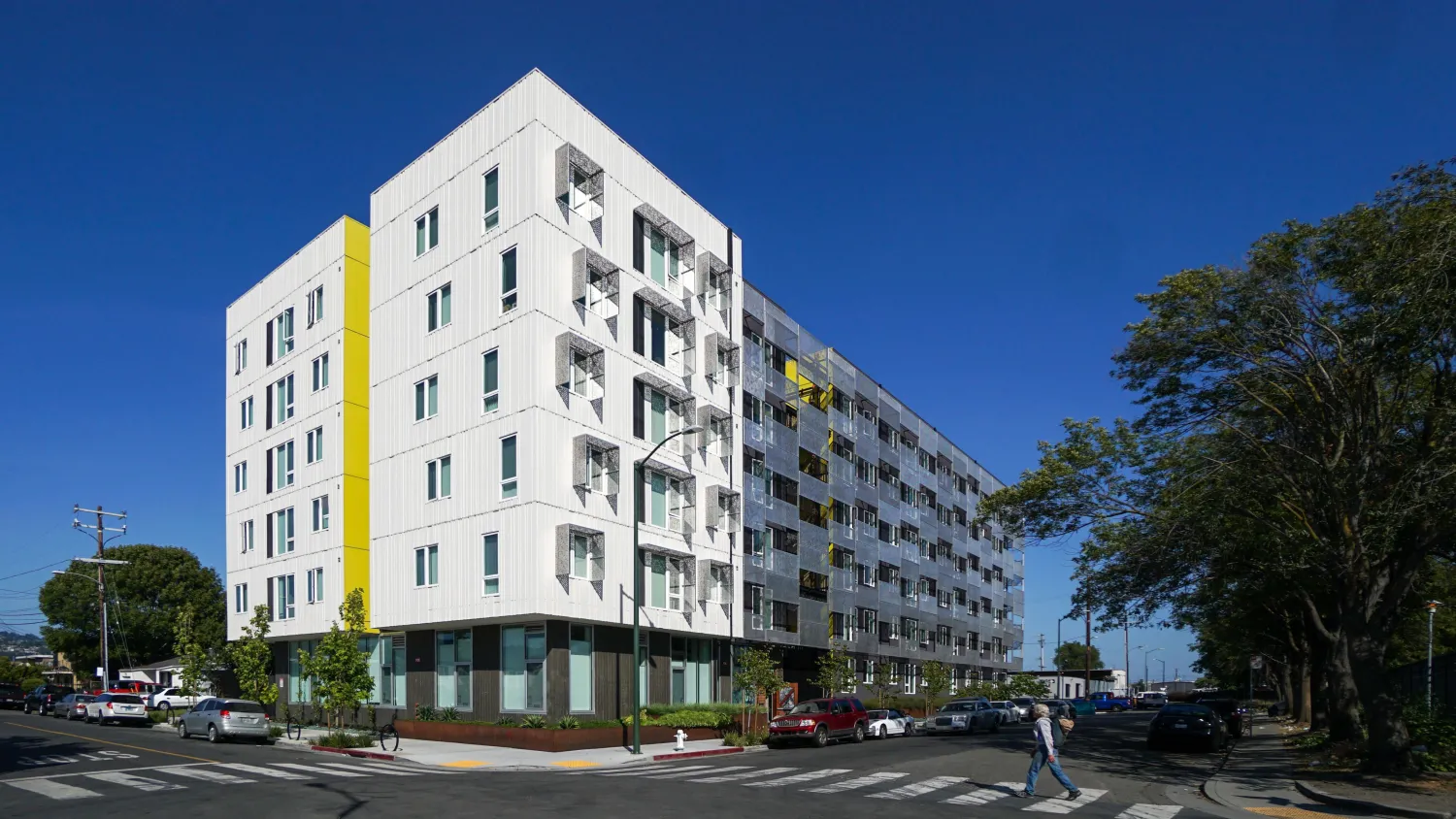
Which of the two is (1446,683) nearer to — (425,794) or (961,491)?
(425,794)

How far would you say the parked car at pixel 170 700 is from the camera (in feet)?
178

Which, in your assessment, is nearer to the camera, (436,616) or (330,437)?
(436,616)

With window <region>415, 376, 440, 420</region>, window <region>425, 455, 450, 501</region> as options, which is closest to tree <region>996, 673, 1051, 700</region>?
window <region>425, 455, 450, 501</region>

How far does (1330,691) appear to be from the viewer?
3381cm

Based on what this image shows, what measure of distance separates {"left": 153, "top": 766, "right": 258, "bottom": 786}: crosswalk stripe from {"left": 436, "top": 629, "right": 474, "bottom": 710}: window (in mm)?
13028

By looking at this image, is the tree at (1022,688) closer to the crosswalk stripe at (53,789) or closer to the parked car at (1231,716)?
the parked car at (1231,716)

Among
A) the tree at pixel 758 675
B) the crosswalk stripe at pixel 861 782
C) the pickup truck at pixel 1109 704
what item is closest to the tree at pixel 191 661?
the tree at pixel 758 675

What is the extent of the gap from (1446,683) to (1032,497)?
12.6 metres

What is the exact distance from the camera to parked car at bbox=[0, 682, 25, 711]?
218 ft

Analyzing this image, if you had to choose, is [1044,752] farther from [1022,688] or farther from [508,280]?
[1022,688]

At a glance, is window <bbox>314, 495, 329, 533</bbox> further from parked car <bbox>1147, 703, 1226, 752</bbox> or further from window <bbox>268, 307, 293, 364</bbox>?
parked car <bbox>1147, 703, 1226, 752</bbox>

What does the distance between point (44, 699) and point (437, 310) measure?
37.7 metres

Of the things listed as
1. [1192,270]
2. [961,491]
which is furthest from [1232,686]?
[1192,270]

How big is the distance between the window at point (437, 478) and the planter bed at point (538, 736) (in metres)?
7.76
